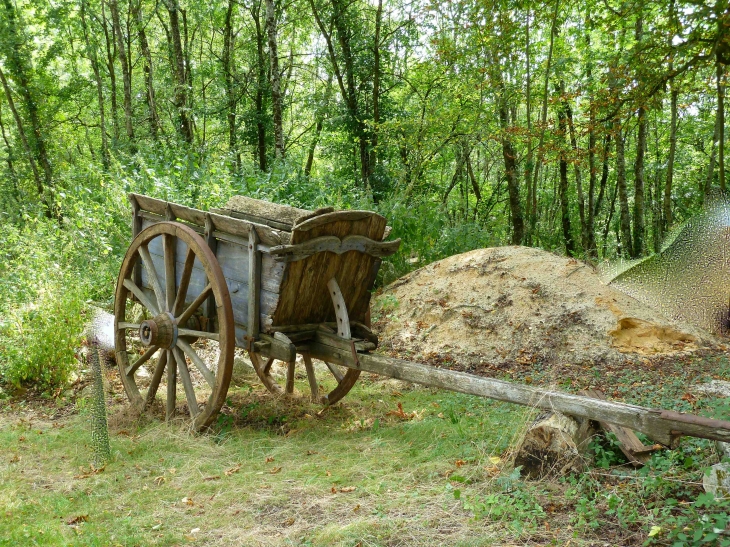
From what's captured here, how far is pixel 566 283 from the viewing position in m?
7.53

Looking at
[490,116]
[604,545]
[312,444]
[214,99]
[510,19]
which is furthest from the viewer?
[214,99]

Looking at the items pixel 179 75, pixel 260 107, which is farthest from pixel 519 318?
pixel 260 107

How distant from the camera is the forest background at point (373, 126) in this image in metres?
6.89

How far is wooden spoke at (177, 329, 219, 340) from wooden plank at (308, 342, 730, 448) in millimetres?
963

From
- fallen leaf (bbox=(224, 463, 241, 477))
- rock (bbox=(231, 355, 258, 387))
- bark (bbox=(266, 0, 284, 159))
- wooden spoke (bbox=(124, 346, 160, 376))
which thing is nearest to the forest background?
bark (bbox=(266, 0, 284, 159))

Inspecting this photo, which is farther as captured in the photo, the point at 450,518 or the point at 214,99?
the point at 214,99

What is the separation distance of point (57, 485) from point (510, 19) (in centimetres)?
985

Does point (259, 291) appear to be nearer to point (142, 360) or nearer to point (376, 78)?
point (142, 360)

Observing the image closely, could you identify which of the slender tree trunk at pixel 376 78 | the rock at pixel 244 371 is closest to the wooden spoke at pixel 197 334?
the rock at pixel 244 371

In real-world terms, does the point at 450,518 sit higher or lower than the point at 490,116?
lower

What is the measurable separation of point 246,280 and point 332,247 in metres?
0.71

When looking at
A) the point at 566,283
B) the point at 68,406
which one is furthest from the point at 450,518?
the point at 566,283

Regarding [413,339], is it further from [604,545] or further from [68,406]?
[604,545]

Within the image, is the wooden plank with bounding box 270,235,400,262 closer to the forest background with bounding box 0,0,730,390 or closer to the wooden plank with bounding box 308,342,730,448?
the wooden plank with bounding box 308,342,730,448
